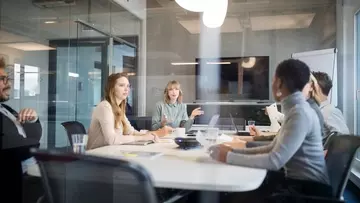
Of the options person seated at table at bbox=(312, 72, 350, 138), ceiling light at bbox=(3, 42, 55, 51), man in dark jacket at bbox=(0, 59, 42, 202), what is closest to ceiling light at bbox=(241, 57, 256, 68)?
person seated at table at bbox=(312, 72, 350, 138)

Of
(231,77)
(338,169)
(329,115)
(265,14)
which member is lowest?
(338,169)

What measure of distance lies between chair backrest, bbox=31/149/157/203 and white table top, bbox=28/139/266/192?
0.05 metres

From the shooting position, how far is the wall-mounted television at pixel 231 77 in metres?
4.71

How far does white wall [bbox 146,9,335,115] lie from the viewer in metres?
4.83

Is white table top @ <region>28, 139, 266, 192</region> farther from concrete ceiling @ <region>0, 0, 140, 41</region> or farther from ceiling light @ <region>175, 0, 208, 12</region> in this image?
concrete ceiling @ <region>0, 0, 140, 41</region>

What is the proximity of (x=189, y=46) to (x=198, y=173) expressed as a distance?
14.1 feet

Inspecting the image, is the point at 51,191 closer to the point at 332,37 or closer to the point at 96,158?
the point at 96,158

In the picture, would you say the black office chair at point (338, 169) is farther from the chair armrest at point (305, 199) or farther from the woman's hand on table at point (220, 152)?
the woman's hand on table at point (220, 152)

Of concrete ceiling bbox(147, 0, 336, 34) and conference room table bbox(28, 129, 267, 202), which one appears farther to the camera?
concrete ceiling bbox(147, 0, 336, 34)

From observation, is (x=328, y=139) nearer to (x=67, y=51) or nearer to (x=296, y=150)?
(x=296, y=150)

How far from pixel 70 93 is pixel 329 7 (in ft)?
13.7

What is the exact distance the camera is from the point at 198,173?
116 centimetres

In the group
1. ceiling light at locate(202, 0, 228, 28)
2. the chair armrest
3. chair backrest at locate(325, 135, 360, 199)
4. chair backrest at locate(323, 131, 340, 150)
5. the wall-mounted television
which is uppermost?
ceiling light at locate(202, 0, 228, 28)

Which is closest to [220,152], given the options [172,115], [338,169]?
[338,169]
